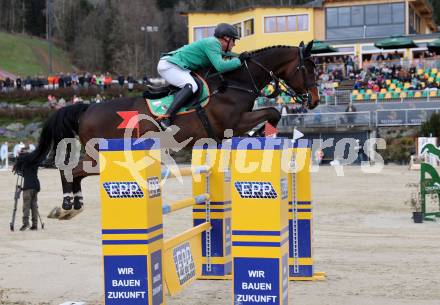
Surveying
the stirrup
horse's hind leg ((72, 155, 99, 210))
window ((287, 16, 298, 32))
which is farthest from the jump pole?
window ((287, 16, 298, 32))

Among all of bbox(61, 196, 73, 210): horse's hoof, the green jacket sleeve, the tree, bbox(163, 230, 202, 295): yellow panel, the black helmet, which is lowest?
bbox(163, 230, 202, 295): yellow panel

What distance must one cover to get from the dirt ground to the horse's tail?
1.45m

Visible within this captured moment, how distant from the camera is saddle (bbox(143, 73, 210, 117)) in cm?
750

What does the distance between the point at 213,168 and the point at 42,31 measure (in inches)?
3555

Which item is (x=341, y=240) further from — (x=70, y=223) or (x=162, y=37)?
(x=162, y=37)

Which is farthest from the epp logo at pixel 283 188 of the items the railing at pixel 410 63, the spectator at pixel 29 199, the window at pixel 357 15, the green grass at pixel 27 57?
the green grass at pixel 27 57

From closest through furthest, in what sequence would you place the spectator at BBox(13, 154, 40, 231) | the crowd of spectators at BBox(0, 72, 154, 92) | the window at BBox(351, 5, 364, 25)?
the spectator at BBox(13, 154, 40, 231), the crowd of spectators at BBox(0, 72, 154, 92), the window at BBox(351, 5, 364, 25)

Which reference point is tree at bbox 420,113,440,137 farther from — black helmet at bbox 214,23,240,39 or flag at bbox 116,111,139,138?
flag at bbox 116,111,139,138

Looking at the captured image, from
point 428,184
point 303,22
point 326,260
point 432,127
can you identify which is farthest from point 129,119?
point 303,22

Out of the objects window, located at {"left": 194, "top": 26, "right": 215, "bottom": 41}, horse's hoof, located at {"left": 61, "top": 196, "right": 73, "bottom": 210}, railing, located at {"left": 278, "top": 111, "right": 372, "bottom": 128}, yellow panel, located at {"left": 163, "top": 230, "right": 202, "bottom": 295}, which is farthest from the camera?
window, located at {"left": 194, "top": 26, "right": 215, "bottom": 41}

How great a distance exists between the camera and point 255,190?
5.50 metres

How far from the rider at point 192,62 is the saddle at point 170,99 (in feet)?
0.25

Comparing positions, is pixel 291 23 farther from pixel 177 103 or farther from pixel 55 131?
pixel 177 103

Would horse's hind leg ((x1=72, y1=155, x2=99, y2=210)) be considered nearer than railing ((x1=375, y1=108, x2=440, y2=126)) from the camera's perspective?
Yes
